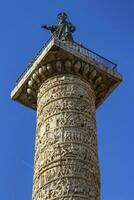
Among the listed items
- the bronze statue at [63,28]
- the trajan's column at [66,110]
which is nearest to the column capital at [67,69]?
the trajan's column at [66,110]

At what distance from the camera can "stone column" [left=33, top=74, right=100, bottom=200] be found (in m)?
6.90

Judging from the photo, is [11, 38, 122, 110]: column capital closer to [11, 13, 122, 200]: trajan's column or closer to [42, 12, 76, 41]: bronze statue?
[11, 13, 122, 200]: trajan's column

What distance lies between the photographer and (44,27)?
960cm

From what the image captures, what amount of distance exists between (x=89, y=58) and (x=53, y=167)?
2.27m

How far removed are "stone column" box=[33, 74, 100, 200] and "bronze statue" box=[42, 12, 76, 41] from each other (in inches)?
55.5

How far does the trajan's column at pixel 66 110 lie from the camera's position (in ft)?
22.9

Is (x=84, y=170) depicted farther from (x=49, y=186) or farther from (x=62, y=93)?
(x=62, y=93)

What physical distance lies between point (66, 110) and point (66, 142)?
592 mm

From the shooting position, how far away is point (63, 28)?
9.66m

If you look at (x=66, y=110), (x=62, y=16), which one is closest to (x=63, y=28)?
(x=62, y=16)

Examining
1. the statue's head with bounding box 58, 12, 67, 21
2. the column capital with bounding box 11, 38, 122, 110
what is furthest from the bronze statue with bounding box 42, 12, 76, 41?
the column capital with bounding box 11, 38, 122, 110

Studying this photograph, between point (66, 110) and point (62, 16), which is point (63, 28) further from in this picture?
point (66, 110)

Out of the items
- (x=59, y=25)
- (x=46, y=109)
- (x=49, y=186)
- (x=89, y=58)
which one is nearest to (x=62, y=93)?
(x=46, y=109)

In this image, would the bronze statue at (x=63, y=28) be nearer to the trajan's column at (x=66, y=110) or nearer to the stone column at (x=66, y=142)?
the trajan's column at (x=66, y=110)
